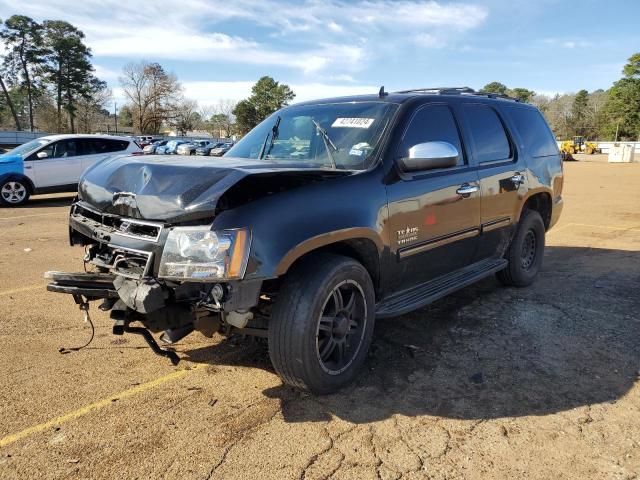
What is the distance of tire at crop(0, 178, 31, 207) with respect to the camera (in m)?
12.1

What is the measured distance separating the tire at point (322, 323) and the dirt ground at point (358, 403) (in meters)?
0.19

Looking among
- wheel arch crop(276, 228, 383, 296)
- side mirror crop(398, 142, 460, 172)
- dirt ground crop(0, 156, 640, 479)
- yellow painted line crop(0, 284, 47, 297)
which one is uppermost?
side mirror crop(398, 142, 460, 172)

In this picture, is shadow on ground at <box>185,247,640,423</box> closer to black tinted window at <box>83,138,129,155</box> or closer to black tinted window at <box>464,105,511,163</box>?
black tinted window at <box>464,105,511,163</box>

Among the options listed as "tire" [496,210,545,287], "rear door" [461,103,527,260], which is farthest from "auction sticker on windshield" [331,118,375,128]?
"tire" [496,210,545,287]

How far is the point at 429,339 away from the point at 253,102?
85480 millimetres

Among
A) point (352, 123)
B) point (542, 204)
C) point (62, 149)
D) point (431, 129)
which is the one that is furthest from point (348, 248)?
point (62, 149)

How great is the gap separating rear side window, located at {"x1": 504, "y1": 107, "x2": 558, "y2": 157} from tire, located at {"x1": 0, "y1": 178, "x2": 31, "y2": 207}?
11.7 metres

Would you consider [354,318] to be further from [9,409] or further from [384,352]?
[9,409]

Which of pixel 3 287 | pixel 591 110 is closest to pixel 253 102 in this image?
pixel 591 110

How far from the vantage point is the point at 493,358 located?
3.75 m

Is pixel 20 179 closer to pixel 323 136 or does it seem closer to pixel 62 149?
pixel 62 149

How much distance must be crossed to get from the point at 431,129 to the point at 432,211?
0.70m

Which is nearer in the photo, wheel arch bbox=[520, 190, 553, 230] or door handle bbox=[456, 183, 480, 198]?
door handle bbox=[456, 183, 480, 198]

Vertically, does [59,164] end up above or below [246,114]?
below
